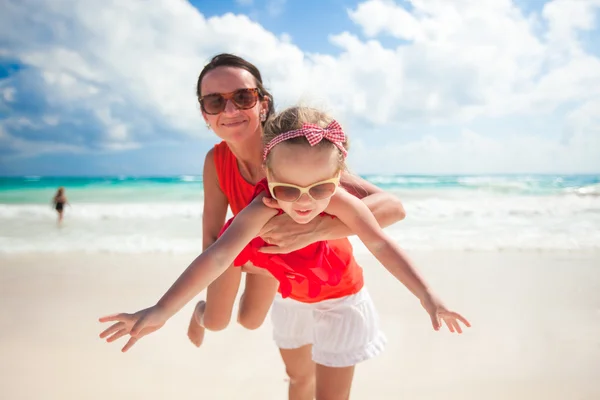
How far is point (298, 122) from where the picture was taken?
2172mm

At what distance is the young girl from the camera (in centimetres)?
204

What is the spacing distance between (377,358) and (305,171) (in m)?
2.39

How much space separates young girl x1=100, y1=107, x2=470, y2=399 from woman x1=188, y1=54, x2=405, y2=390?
0.32 feet

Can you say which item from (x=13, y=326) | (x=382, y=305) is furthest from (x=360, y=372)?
(x=13, y=326)

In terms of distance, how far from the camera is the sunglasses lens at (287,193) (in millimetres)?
2113

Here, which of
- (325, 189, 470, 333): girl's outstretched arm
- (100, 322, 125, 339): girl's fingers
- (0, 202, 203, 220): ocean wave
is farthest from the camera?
(0, 202, 203, 220): ocean wave

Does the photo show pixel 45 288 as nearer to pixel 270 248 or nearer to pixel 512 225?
pixel 270 248

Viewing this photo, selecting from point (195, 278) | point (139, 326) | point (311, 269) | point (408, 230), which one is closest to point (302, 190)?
point (311, 269)

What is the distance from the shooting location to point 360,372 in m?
3.64

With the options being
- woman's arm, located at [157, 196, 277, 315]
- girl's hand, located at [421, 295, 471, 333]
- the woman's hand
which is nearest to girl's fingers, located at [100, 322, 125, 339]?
woman's arm, located at [157, 196, 277, 315]

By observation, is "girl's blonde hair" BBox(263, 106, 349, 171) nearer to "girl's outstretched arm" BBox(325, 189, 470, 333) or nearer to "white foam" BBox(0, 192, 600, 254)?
"girl's outstretched arm" BBox(325, 189, 470, 333)

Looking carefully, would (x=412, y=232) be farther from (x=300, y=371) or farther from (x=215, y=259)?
(x=215, y=259)

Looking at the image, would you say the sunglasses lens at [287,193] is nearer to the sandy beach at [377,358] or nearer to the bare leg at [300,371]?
the bare leg at [300,371]

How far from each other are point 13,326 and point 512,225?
415 inches
